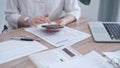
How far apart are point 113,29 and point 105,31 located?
0.08m

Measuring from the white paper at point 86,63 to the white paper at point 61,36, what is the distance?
186 mm

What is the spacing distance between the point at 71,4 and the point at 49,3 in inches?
7.4

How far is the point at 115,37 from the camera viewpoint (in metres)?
1.12

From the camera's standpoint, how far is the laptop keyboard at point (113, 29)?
44.4 inches

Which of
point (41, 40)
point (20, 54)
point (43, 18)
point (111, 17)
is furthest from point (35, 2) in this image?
point (111, 17)

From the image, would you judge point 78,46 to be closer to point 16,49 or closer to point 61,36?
point 61,36

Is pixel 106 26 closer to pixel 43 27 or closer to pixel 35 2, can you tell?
pixel 43 27

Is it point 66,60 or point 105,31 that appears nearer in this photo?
point 66,60

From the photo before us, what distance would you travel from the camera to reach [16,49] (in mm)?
952

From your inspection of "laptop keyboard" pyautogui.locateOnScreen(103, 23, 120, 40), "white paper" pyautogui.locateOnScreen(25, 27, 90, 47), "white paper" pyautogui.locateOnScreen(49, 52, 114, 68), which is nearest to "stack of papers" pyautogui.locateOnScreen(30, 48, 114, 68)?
"white paper" pyautogui.locateOnScreen(49, 52, 114, 68)

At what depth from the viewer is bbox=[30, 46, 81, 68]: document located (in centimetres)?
83

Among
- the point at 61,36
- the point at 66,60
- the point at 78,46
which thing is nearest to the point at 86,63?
the point at 66,60

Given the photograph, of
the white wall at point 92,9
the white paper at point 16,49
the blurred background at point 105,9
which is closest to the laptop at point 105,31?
the white paper at point 16,49

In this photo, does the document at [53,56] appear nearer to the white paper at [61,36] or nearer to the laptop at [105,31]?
the white paper at [61,36]
